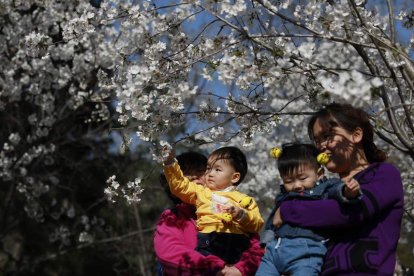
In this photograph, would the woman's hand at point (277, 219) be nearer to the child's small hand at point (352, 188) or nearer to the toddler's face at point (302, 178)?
the toddler's face at point (302, 178)

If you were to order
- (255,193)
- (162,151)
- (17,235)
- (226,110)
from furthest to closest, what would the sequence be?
(17,235)
(255,193)
(226,110)
(162,151)

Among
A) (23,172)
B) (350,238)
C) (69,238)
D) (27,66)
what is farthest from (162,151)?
(69,238)

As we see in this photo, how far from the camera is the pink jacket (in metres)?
3.13

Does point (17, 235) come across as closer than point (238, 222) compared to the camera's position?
No

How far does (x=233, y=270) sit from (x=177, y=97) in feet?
2.73

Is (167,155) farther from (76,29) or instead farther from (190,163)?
(76,29)

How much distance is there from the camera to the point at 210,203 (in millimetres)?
3189

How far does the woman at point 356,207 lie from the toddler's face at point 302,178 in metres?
0.16

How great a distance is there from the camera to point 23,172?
33.0 feet

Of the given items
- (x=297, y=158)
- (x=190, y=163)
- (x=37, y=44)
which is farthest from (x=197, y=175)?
(x=37, y=44)

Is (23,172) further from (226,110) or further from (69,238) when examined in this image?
(226,110)

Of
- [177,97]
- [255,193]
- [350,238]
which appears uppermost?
[255,193]

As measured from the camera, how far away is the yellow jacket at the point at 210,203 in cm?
314

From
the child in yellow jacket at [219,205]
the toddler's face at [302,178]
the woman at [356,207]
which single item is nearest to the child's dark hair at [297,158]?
the toddler's face at [302,178]
